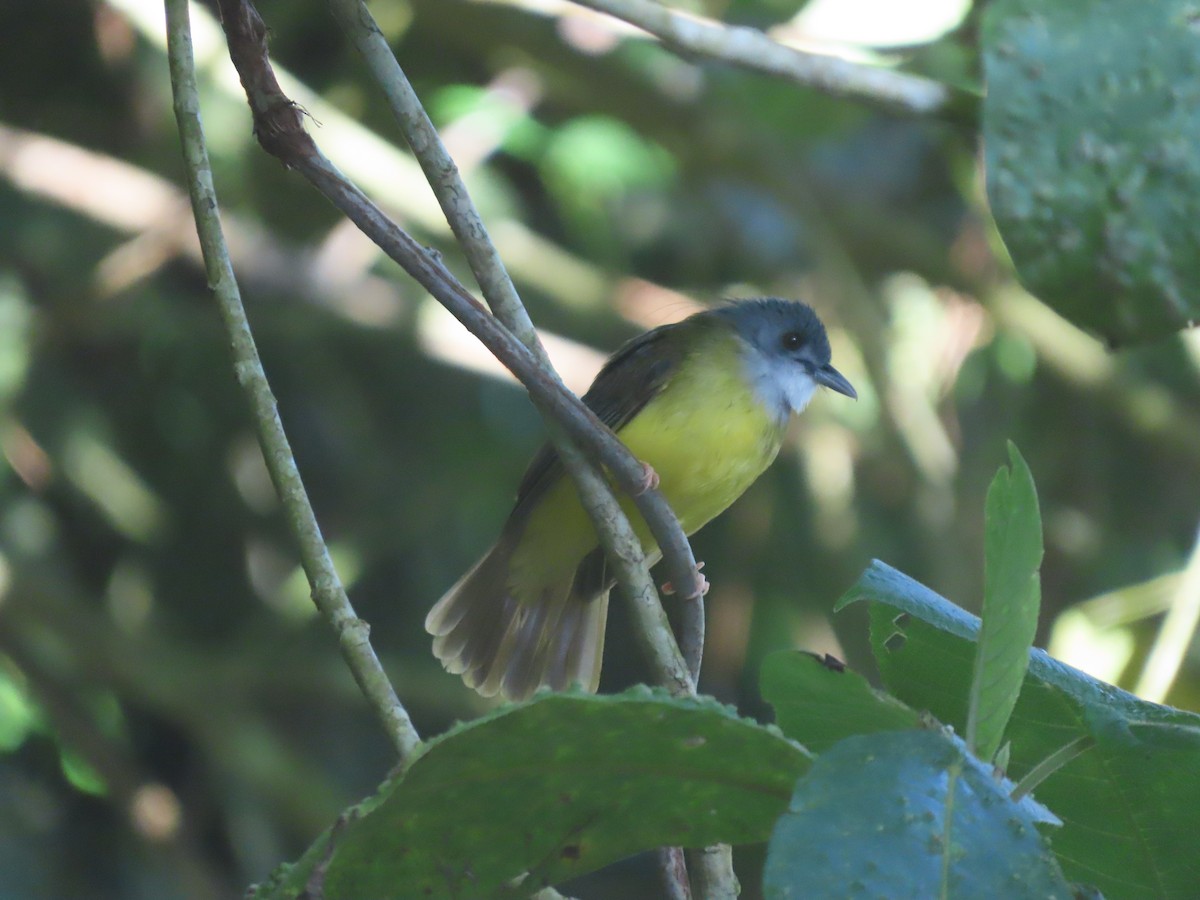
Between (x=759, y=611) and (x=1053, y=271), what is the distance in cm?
454

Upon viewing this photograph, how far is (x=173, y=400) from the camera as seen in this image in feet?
17.7

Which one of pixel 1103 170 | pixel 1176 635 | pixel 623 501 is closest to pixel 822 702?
pixel 1103 170

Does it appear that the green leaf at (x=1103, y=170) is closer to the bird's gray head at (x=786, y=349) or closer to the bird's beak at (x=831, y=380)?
the bird's gray head at (x=786, y=349)

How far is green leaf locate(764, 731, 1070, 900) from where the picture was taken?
40.1 inches

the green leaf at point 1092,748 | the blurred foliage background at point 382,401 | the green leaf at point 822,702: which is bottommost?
the blurred foliage background at point 382,401

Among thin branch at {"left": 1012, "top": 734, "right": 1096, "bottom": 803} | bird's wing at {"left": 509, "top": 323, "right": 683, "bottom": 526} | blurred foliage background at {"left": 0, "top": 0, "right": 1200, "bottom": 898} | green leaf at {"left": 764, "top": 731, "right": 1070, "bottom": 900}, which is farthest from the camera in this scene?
blurred foliage background at {"left": 0, "top": 0, "right": 1200, "bottom": 898}

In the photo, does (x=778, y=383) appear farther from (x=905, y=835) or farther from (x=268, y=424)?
(x=905, y=835)

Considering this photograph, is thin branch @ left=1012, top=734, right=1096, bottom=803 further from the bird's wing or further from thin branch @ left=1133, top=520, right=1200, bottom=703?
the bird's wing

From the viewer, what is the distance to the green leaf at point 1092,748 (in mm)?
1310

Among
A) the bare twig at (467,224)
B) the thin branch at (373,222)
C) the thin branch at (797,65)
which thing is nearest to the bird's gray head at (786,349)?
the thin branch at (797,65)

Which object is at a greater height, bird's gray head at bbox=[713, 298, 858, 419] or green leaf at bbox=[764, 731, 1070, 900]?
green leaf at bbox=[764, 731, 1070, 900]

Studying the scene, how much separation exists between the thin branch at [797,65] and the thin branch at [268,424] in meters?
0.46

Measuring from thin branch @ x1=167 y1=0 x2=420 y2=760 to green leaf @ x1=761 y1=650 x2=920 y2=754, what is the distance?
1.09ft

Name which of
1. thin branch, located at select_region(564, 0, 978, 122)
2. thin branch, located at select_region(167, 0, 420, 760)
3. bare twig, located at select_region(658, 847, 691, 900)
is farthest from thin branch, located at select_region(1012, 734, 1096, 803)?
thin branch, located at select_region(564, 0, 978, 122)
